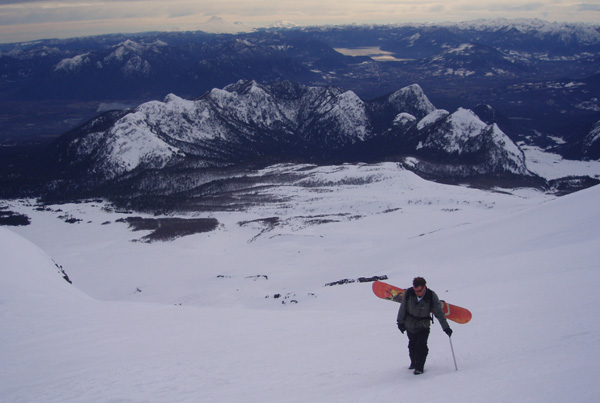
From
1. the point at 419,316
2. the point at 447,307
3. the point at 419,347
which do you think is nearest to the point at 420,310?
the point at 419,316

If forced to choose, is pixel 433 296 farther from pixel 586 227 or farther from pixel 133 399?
pixel 586 227

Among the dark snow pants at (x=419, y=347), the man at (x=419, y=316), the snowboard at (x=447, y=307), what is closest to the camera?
the man at (x=419, y=316)

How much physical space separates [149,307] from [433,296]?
67.7ft

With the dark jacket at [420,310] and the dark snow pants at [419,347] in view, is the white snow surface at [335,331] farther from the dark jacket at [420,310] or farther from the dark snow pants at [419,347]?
the dark jacket at [420,310]

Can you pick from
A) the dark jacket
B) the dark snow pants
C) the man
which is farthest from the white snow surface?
the dark jacket

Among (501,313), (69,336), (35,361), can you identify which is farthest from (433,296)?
(69,336)

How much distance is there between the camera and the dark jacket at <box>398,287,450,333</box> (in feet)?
37.0

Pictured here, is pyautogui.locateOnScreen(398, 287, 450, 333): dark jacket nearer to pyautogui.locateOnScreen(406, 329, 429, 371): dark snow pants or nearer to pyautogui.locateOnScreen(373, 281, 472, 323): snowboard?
pyautogui.locateOnScreen(406, 329, 429, 371): dark snow pants

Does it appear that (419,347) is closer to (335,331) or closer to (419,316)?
(419,316)

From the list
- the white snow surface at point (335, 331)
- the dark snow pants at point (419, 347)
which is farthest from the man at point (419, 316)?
the white snow surface at point (335, 331)

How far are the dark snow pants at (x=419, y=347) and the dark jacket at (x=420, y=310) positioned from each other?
15 cm

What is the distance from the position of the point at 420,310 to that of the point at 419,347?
1212 mm

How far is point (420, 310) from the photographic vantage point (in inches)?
444

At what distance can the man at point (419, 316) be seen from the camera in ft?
37.0
